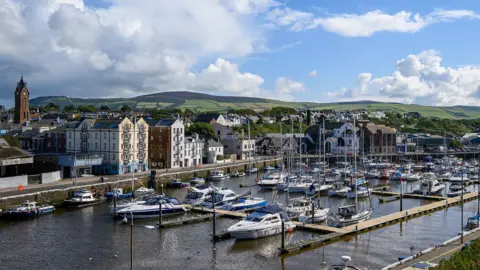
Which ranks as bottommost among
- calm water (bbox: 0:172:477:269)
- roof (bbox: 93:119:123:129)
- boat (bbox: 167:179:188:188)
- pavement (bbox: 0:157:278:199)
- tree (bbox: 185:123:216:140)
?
calm water (bbox: 0:172:477:269)

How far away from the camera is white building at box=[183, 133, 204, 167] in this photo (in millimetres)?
77938

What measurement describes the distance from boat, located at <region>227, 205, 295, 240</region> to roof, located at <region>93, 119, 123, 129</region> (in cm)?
3600

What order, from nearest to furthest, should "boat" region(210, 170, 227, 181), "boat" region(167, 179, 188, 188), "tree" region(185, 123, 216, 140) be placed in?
"boat" region(167, 179, 188, 188)
"boat" region(210, 170, 227, 181)
"tree" region(185, 123, 216, 140)

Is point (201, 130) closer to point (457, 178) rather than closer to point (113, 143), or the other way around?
point (113, 143)

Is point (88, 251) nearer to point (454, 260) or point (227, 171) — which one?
point (454, 260)

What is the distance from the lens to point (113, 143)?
65.4m

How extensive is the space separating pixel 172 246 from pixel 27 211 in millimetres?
15713

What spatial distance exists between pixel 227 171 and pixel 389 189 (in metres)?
26.3

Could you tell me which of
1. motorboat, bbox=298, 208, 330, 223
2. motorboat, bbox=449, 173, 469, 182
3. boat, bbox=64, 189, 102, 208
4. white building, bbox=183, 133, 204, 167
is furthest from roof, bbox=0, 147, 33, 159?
motorboat, bbox=449, 173, 469, 182

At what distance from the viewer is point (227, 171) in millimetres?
77500

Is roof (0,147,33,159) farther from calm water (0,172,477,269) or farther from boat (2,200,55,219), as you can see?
calm water (0,172,477,269)

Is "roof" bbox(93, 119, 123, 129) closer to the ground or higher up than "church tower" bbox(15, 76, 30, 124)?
closer to the ground

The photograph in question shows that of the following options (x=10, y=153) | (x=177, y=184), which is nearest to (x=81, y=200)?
(x=10, y=153)

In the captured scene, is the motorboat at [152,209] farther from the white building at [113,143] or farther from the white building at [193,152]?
the white building at [193,152]
